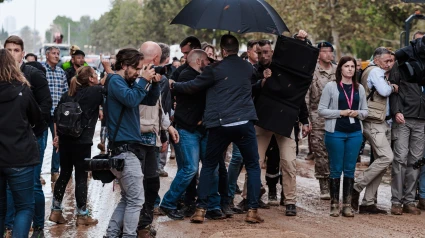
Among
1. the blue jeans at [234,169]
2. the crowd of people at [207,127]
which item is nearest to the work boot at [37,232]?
the crowd of people at [207,127]

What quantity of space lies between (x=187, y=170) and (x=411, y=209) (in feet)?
10.1

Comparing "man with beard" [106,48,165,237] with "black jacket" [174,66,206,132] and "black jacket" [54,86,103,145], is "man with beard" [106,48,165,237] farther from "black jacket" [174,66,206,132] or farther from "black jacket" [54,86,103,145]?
"black jacket" [174,66,206,132]

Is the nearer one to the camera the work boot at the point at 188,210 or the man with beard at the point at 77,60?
the work boot at the point at 188,210

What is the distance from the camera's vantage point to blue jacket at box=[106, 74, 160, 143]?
7238 millimetres

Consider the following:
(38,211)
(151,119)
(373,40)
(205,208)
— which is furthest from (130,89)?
(373,40)

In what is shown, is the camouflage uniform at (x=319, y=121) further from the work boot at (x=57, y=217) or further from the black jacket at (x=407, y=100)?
the work boot at (x=57, y=217)

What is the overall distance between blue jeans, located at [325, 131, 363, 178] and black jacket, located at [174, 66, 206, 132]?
1.74m

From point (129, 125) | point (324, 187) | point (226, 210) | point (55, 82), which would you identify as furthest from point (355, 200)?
point (55, 82)

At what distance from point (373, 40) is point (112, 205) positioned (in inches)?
1452

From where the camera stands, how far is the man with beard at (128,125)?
7285mm

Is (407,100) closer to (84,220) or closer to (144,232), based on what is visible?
(144,232)

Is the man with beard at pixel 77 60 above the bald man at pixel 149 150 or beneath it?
above

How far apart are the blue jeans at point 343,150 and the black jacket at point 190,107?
174 cm

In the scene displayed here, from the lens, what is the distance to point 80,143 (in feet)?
29.5
